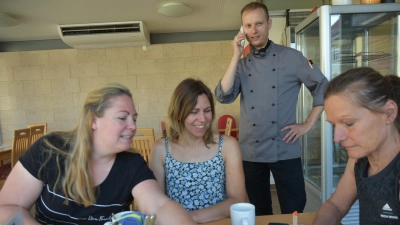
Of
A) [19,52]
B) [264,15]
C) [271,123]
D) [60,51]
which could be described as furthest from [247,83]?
[19,52]

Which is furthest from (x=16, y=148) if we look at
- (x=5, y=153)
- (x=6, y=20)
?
(x=6, y=20)

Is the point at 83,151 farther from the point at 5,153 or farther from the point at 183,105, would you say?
the point at 5,153

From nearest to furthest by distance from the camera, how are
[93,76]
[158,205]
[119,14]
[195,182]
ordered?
[158,205]
[195,182]
[119,14]
[93,76]

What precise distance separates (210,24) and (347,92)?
416cm

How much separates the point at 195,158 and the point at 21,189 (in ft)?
2.42

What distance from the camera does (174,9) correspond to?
3664 millimetres

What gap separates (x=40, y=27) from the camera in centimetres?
446

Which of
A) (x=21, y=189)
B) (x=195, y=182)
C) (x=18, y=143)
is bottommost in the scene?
(x=18, y=143)

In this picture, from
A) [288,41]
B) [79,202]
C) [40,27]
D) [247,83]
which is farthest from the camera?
[40,27]

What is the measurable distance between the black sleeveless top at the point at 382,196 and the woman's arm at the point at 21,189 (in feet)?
3.89

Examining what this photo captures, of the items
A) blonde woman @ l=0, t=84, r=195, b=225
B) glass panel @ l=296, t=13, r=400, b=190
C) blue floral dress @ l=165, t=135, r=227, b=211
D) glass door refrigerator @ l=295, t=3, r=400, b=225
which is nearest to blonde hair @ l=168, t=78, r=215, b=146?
blue floral dress @ l=165, t=135, r=227, b=211

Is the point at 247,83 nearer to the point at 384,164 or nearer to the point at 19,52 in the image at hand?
the point at 384,164

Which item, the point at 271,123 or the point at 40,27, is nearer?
the point at 271,123

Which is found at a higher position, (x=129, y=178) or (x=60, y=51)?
(x=60, y=51)
